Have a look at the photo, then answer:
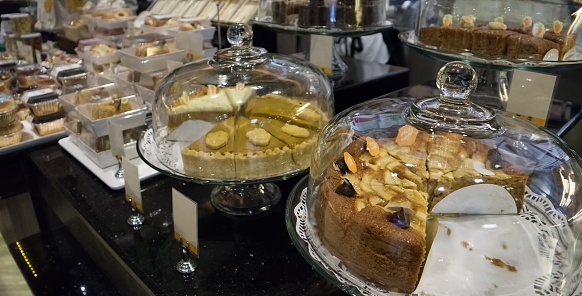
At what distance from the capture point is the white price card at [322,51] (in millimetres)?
2111

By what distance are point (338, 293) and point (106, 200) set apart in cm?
84

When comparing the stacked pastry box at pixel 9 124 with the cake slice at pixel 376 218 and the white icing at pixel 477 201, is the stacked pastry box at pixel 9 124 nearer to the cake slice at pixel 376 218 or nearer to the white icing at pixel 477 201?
the cake slice at pixel 376 218

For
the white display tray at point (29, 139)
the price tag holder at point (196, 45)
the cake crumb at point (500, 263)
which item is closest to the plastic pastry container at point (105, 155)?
the white display tray at point (29, 139)

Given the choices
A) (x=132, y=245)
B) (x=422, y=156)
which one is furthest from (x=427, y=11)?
(x=132, y=245)

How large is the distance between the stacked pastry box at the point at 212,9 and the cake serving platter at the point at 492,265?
7.32ft

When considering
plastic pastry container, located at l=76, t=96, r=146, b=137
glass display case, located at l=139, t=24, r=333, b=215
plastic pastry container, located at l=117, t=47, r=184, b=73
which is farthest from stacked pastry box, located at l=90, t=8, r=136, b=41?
glass display case, located at l=139, t=24, r=333, b=215

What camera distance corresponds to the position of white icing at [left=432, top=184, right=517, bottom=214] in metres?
0.99

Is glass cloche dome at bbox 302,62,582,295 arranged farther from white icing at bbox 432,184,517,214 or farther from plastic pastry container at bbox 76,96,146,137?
plastic pastry container at bbox 76,96,146,137

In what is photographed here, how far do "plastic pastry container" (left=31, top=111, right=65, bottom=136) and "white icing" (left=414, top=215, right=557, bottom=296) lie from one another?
69.4 inches

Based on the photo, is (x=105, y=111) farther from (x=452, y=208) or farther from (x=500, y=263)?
(x=500, y=263)

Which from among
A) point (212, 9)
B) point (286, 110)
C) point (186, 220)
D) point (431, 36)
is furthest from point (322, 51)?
point (212, 9)

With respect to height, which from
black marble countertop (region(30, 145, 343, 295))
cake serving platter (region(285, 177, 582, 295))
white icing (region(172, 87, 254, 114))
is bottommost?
black marble countertop (region(30, 145, 343, 295))

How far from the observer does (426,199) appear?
39.5 inches

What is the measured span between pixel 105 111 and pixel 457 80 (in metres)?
1.33
